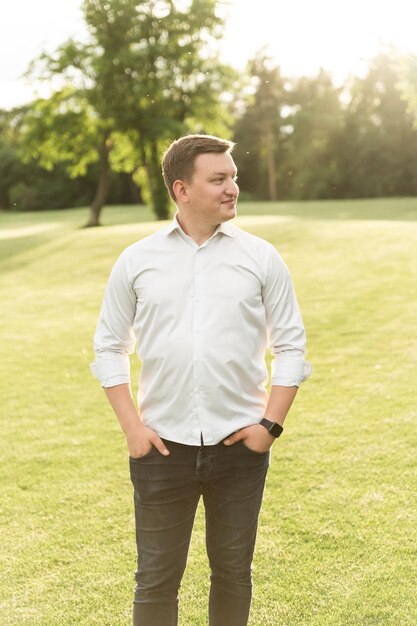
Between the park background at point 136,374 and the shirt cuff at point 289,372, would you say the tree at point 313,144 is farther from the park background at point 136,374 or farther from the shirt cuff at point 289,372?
the shirt cuff at point 289,372

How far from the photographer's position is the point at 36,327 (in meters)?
12.6

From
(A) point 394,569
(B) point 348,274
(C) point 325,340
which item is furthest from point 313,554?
(B) point 348,274

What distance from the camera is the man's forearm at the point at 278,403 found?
2.68m

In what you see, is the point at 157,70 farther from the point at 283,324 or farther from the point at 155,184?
the point at 283,324

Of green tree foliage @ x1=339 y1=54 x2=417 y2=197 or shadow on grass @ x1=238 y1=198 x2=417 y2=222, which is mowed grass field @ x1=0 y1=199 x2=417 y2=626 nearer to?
shadow on grass @ x1=238 y1=198 x2=417 y2=222

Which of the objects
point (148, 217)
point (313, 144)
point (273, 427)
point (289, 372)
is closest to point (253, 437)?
point (273, 427)

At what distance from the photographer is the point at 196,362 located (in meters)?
2.63

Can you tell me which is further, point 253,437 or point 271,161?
point 271,161

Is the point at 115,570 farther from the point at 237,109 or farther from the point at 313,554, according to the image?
the point at 237,109

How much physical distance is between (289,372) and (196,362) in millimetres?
361

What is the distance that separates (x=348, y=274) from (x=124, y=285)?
14.2 meters

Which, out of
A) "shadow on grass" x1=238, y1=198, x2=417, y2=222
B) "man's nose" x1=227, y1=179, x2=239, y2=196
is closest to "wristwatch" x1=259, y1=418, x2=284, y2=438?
"man's nose" x1=227, y1=179, x2=239, y2=196

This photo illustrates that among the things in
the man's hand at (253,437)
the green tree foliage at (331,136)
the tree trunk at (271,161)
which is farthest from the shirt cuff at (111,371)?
the tree trunk at (271,161)

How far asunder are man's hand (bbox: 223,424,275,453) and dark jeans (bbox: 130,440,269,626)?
3 cm
